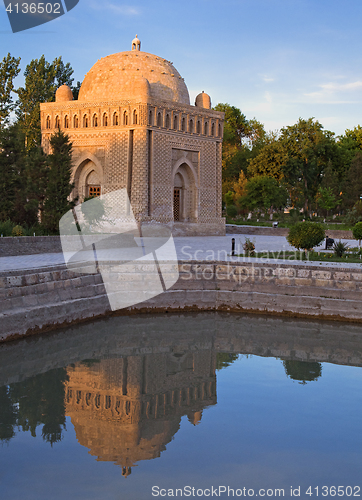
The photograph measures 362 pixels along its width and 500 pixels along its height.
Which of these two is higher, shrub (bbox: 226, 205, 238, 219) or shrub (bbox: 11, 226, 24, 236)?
shrub (bbox: 226, 205, 238, 219)

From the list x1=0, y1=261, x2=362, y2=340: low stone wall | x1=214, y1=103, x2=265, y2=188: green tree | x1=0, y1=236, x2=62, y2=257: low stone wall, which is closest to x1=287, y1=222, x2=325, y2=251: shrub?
x1=0, y1=261, x2=362, y2=340: low stone wall

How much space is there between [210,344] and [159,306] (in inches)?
79.1

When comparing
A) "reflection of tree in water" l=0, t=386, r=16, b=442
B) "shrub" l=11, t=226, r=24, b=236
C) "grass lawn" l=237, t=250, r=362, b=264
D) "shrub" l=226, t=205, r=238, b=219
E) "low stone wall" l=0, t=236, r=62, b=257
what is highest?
"shrub" l=226, t=205, r=238, b=219

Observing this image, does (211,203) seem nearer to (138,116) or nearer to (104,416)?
(138,116)

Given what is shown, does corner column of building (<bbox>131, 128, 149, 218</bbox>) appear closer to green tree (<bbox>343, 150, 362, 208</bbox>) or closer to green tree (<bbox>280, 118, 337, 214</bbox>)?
green tree (<bbox>280, 118, 337, 214</bbox>)

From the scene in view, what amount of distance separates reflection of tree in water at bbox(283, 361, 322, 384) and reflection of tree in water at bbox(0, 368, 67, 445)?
378cm

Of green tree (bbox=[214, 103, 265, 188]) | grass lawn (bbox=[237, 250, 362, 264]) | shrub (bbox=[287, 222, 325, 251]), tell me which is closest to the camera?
grass lawn (bbox=[237, 250, 362, 264])

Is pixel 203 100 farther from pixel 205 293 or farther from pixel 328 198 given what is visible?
pixel 205 293

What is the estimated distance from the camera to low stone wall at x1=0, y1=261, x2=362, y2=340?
9039mm

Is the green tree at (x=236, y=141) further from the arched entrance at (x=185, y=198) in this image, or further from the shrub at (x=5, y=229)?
the shrub at (x=5, y=229)

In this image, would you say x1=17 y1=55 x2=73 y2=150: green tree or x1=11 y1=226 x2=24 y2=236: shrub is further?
x1=17 y1=55 x2=73 y2=150: green tree

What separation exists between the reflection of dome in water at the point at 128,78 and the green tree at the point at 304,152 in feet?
57.0

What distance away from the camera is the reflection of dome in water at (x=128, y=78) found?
25219 mm

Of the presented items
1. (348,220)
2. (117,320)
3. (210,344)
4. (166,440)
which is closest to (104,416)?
(166,440)
